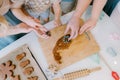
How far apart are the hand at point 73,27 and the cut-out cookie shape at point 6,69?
0.87ft

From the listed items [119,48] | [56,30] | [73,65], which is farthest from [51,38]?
[119,48]

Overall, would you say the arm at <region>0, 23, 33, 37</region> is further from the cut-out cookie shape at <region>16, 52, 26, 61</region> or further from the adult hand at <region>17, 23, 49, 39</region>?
the cut-out cookie shape at <region>16, 52, 26, 61</region>

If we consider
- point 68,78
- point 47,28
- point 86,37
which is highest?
point 47,28

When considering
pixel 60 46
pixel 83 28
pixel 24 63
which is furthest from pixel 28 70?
pixel 83 28

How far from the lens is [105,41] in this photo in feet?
3.61

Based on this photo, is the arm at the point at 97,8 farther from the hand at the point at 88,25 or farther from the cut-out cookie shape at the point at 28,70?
the cut-out cookie shape at the point at 28,70

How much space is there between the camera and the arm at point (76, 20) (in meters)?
1.07

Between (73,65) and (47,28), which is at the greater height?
(47,28)

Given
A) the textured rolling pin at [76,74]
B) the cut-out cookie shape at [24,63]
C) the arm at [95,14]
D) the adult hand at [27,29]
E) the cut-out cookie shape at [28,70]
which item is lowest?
the textured rolling pin at [76,74]

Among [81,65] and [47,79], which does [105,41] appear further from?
[47,79]

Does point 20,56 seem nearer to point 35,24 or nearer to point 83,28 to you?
point 35,24

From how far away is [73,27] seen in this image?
3.51 feet

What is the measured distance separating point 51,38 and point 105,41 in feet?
0.74

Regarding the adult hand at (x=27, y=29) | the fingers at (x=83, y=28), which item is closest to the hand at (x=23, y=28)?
the adult hand at (x=27, y=29)
